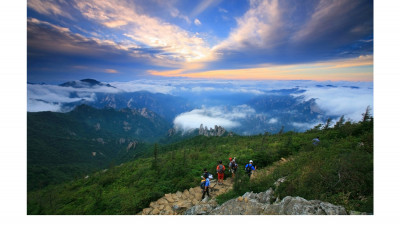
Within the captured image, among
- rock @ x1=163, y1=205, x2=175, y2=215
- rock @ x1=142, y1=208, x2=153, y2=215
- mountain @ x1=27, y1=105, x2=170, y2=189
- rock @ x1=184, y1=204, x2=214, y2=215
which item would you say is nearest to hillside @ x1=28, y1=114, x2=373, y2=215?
rock @ x1=142, y1=208, x2=153, y2=215

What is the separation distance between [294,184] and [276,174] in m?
1.25

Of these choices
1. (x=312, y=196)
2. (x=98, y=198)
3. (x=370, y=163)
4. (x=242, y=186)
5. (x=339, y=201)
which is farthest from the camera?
(x=98, y=198)

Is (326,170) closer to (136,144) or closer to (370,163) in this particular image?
(370,163)

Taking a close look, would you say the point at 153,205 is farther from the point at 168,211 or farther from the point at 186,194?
the point at 186,194

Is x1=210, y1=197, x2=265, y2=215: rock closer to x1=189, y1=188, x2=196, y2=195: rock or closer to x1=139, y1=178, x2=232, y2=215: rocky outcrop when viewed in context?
x1=139, y1=178, x2=232, y2=215: rocky outcrop

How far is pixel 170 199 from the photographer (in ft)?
17.9

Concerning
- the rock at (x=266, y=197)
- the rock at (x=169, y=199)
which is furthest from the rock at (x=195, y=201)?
the rock at (x=266, y=197)

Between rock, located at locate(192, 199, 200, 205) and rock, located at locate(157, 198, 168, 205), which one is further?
rock, located at locate(157, 198, 168, 205)

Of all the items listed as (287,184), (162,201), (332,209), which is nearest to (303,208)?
(332,209)

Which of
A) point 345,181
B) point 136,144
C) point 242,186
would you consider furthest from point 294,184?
point 136,144

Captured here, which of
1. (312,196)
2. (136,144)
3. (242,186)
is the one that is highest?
(312,196)
